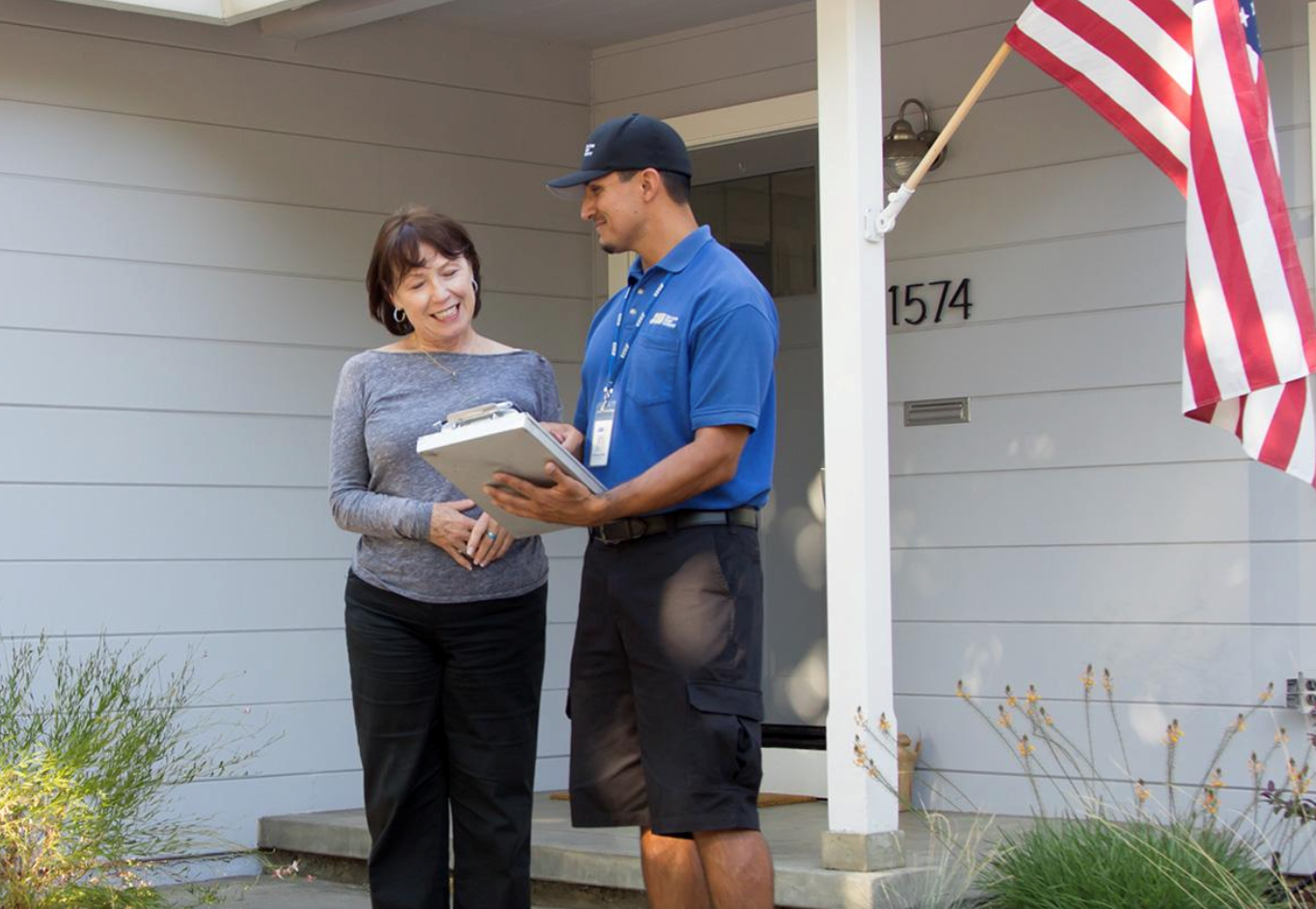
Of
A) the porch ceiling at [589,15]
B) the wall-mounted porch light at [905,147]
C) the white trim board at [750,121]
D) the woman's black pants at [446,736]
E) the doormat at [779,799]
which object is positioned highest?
the porch ceiling at [589,15]

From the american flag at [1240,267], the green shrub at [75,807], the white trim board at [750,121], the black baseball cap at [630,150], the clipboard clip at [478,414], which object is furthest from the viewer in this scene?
the white trim board at [750,121]

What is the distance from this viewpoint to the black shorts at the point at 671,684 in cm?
311

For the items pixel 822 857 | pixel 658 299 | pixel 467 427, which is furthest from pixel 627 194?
pixel 822 857

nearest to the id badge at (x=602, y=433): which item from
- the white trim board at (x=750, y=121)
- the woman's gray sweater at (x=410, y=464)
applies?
the woman's gray sweater at (x=410, y=464)

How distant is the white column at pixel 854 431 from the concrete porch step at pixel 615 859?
0.26 feet

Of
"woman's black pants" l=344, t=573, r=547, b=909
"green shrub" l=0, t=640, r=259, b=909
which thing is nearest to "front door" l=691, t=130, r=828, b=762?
"green shrub" l=0, t=640, r=259, b=909

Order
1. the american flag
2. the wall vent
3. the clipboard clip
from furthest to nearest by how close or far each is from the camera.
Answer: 1. the wall vent
2. the american flag
3. the clipboard clip

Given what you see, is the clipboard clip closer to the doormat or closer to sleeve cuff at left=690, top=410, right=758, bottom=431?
sleeve cuff at left=690, top=410, right=758, bottom=431

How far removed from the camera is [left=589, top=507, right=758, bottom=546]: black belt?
3201 mm

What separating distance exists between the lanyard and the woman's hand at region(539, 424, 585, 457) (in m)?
0.13

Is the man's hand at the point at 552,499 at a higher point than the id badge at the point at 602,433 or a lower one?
lower

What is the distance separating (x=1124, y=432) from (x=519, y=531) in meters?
2.40

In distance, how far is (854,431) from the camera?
4.36 m

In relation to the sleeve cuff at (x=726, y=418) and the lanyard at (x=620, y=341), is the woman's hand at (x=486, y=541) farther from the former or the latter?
the sleeve cuff at (x=726, y=418)
